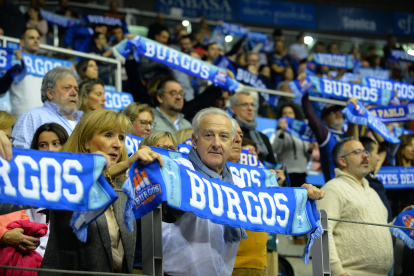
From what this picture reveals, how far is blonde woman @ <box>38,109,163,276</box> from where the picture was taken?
2.66m

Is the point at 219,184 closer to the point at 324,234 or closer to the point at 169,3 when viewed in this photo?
the point at 324,234

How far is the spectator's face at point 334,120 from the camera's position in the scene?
7129 millimetres

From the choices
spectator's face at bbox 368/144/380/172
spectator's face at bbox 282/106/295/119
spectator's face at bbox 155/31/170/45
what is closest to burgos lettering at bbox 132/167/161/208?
spectator's face at bbox 368/144/380/172

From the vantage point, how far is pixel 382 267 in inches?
170

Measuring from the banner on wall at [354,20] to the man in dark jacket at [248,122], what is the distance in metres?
10.6

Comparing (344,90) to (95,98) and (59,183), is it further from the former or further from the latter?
(59,183)

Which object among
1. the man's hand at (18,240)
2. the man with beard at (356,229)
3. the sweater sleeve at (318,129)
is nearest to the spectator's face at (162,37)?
the sweater sleeve at (318,129)

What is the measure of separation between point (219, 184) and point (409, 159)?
4413mm

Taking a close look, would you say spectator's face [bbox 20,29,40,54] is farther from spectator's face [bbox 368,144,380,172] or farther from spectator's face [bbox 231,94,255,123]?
spectator's face [bbox 368,144,380,172]

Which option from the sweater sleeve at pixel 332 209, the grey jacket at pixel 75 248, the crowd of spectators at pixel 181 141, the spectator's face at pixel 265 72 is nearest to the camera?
the grey jacket at pixel 75 248

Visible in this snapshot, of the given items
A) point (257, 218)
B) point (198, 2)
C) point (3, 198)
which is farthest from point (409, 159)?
point (198, 2)

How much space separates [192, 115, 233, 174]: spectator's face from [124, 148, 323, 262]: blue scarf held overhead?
0.45ft

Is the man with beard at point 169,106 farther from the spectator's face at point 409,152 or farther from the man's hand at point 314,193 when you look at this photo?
the spectator's face at point 409,152

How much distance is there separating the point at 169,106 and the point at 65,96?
139 centimetres
